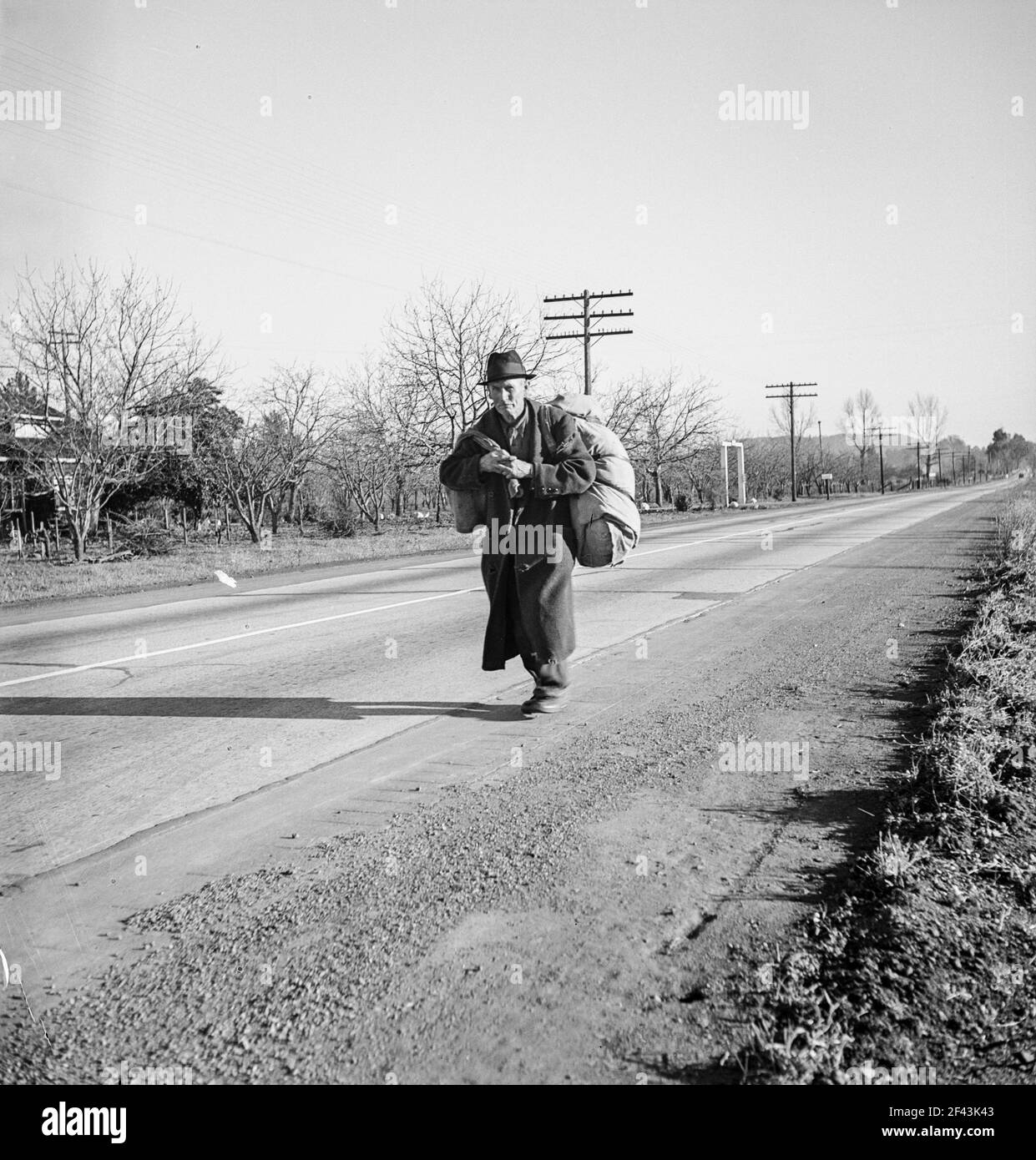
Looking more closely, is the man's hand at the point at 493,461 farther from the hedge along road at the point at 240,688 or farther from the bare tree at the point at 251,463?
the bare tree at the point at 251,463

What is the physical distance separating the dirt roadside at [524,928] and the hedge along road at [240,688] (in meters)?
0.74

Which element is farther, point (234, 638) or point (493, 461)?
point (234, 638)

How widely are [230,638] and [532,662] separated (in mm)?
4468

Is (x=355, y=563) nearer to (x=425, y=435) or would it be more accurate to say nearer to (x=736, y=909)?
(x=425, y=435)

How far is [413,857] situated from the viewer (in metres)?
3.54

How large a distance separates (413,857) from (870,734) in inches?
109

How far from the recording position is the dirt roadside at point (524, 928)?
7.53 feet

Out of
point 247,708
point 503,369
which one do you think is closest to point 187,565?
point 247,708

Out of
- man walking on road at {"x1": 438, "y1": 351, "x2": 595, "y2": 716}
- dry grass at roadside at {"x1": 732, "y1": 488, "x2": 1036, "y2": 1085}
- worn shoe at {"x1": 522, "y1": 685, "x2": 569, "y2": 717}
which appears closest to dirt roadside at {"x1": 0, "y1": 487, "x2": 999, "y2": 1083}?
dry grass at roadside at {"x1": 732, "y1": 488, "x2": 1036, "y2": 1085}

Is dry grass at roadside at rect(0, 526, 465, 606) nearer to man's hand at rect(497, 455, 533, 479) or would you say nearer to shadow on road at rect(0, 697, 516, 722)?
shadow on road at rect(0, 697, 516, 722)

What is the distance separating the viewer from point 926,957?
2.58 m

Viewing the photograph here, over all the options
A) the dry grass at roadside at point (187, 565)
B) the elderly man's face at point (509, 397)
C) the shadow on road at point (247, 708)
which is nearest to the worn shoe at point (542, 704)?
the shadow on road at point (247, 708)

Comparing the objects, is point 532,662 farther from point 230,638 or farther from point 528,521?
point 230,638
